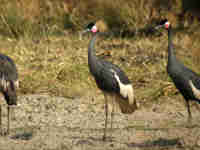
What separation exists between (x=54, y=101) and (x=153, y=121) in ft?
5.29

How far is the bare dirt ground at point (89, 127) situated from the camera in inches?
224

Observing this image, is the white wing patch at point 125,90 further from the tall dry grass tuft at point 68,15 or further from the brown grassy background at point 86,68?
the tall dry grass tuft at point 68,15

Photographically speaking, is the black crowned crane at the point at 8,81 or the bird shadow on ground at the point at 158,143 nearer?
the bird shadow on ground at the point at 158,143

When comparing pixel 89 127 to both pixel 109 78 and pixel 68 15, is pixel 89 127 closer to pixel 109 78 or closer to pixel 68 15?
pixel 109 78

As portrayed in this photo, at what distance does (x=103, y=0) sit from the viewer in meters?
12.1

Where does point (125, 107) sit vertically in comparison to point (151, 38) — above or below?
above

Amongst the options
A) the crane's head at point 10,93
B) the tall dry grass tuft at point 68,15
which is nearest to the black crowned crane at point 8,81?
the crane's head at point 10,93

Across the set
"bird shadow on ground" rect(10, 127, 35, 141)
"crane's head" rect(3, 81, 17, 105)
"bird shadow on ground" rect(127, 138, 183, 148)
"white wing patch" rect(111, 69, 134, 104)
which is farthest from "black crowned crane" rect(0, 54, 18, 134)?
"bird shadow on ground" rect(127, 138, 183, 148)

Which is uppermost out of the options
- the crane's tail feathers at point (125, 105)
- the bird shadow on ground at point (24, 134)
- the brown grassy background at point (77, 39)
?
the crane's tail feathers at point (125, 105)

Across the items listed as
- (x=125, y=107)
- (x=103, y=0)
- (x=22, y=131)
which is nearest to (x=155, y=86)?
(x=125, y=107)

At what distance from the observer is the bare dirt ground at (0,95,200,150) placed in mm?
5680

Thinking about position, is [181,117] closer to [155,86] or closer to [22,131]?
[155,86]

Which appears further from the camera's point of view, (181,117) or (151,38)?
(151,38)

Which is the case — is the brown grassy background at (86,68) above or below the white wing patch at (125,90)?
below
